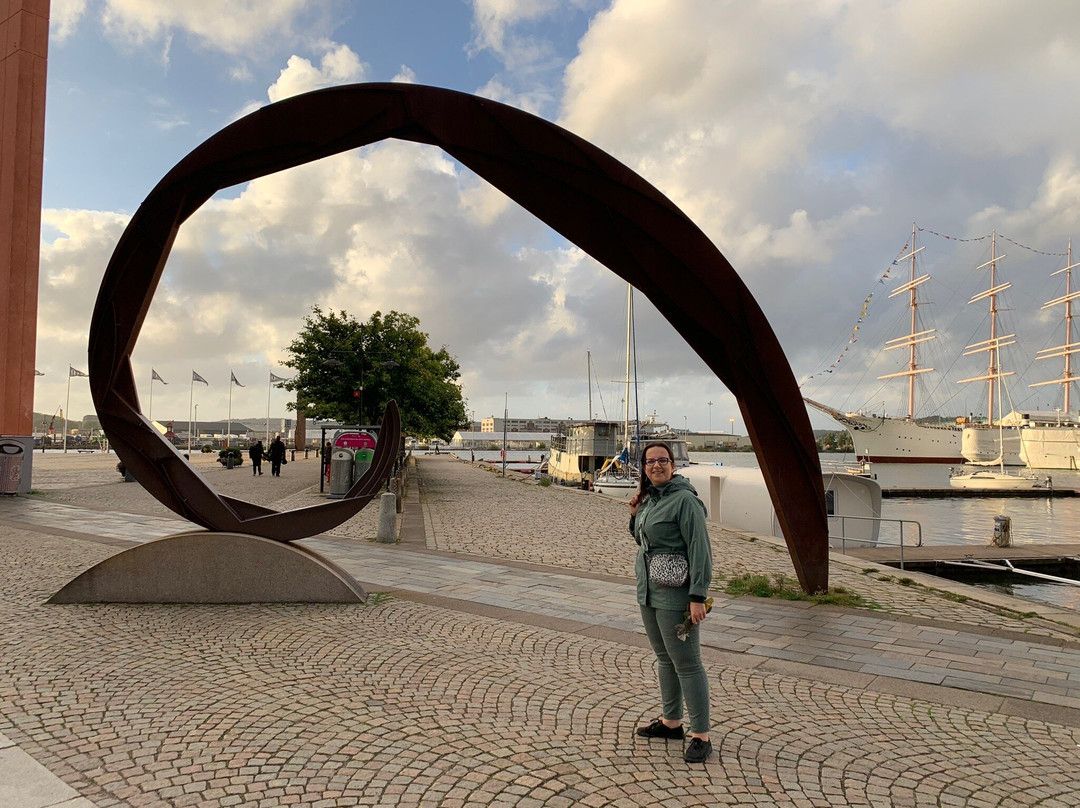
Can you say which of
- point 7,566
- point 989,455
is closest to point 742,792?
point 7,566

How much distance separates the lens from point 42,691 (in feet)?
15.2

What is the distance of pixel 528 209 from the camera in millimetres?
7383

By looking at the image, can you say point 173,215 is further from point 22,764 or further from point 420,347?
point 420,347

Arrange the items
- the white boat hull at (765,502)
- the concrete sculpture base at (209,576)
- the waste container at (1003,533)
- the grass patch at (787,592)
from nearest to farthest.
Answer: the concrete sculpture base at (209,576) < the grass patch at (787,592) < the white boat hull at (765,502) < the waste container at (1003,533)

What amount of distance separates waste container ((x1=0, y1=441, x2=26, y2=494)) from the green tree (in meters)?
9.26

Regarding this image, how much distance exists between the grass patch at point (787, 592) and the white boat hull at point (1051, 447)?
7745cm

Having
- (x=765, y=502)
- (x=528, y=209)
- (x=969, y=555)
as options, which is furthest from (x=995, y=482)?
(x=528, y=209)

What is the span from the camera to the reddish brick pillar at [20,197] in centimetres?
2053

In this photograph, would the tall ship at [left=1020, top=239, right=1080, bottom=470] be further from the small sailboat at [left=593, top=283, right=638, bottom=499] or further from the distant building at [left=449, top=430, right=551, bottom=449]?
the distant building at [left=449, top=430, right=551, bottom=449]

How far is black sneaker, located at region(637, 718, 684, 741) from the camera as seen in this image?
397 cm

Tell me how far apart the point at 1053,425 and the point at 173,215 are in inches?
3368

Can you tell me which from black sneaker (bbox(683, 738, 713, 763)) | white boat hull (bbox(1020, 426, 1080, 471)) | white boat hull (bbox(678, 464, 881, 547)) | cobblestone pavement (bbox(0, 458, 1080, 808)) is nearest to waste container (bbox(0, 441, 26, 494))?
cobblestone pavement (bbox(0, 458, 1080, 808))

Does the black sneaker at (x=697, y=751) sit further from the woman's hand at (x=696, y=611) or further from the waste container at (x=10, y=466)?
the waste container at (x=10, y=466)

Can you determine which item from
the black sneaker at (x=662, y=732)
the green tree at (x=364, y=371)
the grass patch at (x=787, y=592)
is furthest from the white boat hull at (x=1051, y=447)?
the black sneaker at (x=662, y=732)
